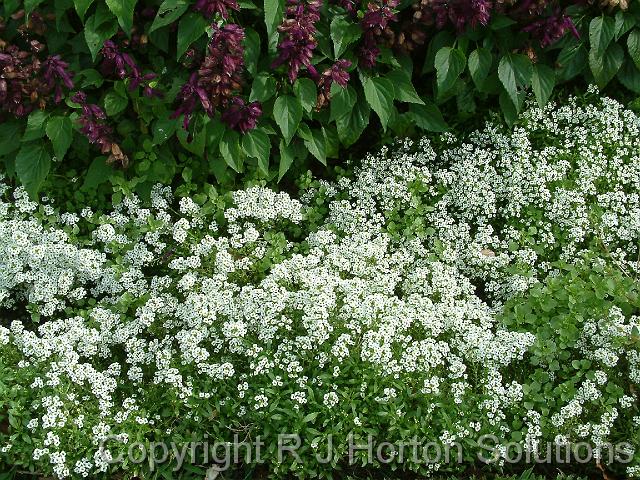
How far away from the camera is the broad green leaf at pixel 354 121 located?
15.1 ft

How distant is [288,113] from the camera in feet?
14.2

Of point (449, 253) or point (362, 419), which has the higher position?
point (449, 253)

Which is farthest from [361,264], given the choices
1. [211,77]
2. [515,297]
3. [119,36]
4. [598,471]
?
[119,36]

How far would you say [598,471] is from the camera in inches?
138

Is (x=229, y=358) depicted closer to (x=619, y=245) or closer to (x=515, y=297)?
(x=515, y=297)

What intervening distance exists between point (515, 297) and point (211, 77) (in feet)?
6.94

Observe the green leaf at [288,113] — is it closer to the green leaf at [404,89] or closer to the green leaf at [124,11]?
the green leaf at [404,89]

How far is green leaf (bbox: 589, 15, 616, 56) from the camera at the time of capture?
15.0 feet

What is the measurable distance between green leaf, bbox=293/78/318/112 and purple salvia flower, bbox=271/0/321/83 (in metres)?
0.13

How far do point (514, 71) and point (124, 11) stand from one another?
240cm

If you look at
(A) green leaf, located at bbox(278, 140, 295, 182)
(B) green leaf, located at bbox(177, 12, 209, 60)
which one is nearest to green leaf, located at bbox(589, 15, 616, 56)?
(A) green leaf, located at bbox(278, 140, 295, 182)

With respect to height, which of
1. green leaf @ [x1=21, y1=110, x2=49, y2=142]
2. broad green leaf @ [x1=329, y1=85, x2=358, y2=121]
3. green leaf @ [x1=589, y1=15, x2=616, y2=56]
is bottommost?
green leaf @ [x1=21, y1=110, x2=49, y2=142]

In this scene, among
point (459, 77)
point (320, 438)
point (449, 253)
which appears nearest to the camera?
point (320, 438)

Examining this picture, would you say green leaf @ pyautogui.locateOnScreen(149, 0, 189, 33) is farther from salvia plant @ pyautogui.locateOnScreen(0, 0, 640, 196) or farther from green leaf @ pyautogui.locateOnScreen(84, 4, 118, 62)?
green leaf @ pyautogui.locateOnScreen(84, 4, 118, 62)
